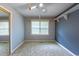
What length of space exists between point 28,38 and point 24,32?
229 millimetres

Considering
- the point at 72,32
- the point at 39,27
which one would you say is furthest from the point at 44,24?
the point at 72,32

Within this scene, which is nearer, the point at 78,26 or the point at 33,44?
the point at 78,26

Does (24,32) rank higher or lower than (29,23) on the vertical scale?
lower

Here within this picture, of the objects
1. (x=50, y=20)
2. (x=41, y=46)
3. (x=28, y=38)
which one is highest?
(x=50, y=20)

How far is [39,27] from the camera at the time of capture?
2.84 m

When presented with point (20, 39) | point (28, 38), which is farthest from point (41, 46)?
point (20, 39)

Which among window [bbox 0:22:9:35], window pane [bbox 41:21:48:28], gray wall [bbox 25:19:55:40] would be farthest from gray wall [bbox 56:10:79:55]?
window [bbox 0:22:9:35]

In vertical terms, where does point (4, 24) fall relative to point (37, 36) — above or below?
above

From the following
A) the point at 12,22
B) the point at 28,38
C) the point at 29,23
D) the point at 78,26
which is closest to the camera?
the point at 78,26

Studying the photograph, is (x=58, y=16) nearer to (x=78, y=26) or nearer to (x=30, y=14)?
(x=30, y=14)

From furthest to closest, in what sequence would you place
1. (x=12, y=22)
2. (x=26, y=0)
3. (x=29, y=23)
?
(x=29, y=23)
(x=12, y=22)
(x=26, y=0)

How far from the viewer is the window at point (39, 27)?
2.93 metres

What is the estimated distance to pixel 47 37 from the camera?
3.27 metres

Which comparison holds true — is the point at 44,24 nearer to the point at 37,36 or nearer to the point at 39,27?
the point at 39,27
